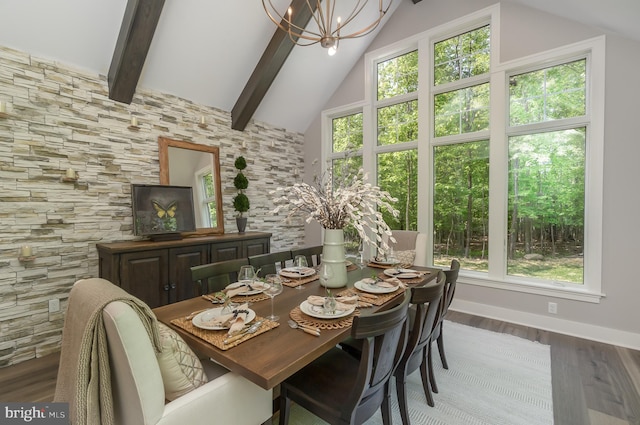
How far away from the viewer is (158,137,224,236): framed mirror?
3445mm

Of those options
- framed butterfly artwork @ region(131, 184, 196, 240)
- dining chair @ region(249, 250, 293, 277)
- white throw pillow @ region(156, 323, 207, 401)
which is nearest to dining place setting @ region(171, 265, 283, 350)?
white throw pillow @ region(156, 323, 207, 401)

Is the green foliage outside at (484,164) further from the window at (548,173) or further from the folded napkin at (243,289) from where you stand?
the folded napkin at (243,289)

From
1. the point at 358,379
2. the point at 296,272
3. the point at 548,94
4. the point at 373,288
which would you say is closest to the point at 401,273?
the point at 373,288

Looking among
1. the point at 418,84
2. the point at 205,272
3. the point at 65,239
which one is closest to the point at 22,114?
the point at 65,239

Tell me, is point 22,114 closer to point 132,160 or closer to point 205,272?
point 132,160

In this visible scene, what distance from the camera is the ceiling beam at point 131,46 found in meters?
2.58

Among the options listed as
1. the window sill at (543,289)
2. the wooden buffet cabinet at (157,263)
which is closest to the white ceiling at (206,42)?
the wooden buffet cabinet at (157,263)

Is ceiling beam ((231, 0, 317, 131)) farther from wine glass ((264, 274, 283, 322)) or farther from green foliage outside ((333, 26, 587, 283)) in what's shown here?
wine glass ((264, 274, 283, 322))

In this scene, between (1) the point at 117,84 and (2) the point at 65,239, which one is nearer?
(2) the point at 65,239

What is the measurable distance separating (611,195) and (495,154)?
112cm

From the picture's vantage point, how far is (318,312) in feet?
A: 4.94

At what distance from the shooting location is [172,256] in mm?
2982

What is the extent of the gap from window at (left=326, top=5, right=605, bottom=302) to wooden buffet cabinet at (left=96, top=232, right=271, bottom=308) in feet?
8.95

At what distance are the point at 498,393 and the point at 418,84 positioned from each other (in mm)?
3705
